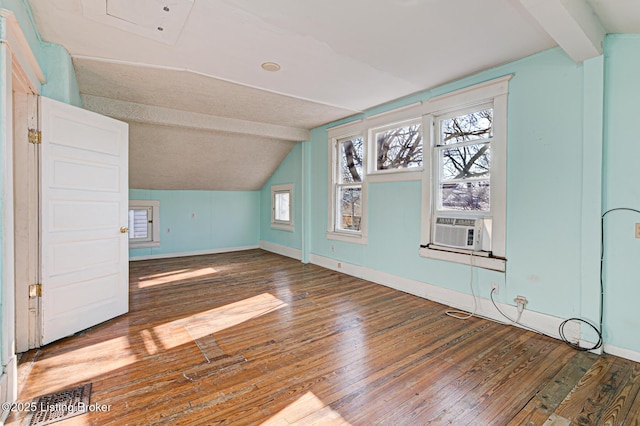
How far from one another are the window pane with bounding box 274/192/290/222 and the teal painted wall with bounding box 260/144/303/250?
0.25 meters

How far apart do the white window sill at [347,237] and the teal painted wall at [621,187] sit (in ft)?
8.77

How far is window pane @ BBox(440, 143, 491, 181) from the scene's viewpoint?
3150 mm

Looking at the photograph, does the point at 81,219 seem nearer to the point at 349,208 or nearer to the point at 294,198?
the point at 349,208

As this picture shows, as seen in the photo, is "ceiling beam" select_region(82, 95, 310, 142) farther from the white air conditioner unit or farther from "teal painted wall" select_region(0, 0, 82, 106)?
the white air conditioner unit

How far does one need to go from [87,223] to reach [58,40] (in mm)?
1544

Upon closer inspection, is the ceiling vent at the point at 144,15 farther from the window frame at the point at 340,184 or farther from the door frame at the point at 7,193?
the window frame at the point at 340,184

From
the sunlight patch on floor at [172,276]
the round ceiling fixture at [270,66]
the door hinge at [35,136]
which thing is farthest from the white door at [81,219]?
the round ceiling fixture at [270,66]

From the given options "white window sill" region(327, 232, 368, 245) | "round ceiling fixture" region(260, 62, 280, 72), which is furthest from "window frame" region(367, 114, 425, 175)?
"round ceiling fixture" region(260, 62, 280, 72)

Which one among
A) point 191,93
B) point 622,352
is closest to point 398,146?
point 191,93

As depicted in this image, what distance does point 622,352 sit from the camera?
7.50 feet

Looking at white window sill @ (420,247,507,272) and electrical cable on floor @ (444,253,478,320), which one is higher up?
white window sill @ (420,247,507,272)

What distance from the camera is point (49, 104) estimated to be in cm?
242

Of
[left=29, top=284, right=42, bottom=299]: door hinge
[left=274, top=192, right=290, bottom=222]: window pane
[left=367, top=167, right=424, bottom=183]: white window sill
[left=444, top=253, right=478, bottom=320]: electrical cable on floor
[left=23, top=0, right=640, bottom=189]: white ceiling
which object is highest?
[left=23, top=0, right=640, bottom=189]: white ceiling

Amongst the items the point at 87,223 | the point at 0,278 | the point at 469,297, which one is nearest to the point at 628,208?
the point at 469,297
